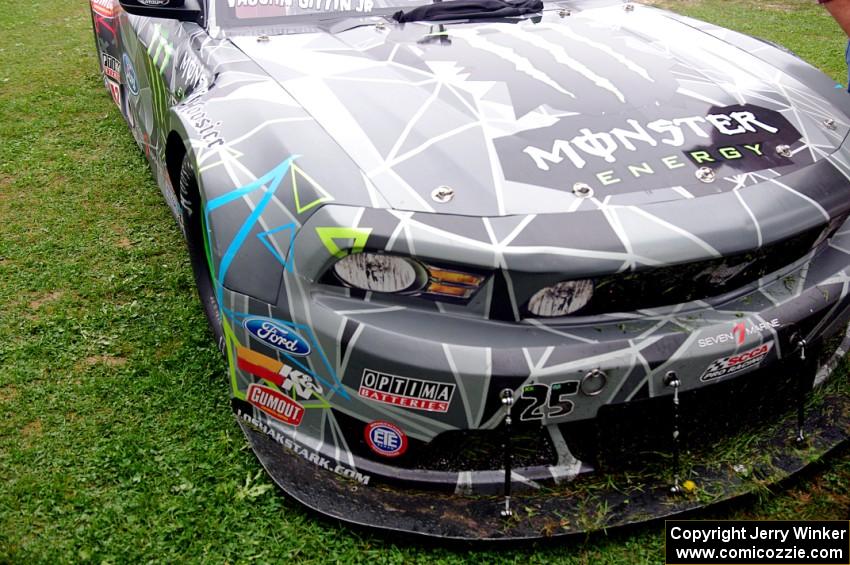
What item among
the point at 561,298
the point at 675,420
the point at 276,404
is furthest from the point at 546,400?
the point at 276,404

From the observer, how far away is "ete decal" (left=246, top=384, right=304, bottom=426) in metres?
2.00

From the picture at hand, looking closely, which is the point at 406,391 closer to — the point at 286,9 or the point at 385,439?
the point at 385,439

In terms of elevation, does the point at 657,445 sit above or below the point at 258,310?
below

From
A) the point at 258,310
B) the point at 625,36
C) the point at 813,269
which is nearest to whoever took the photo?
the point at 258,310

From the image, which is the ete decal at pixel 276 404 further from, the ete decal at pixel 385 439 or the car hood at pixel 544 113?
the car hood at pixel 544 113

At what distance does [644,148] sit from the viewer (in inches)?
80.1

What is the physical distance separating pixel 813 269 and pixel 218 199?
1631mm

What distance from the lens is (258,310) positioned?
1918 mm

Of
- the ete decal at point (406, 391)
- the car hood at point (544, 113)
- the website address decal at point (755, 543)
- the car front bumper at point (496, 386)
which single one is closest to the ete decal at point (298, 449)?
the car front bumper at point (496, 386)

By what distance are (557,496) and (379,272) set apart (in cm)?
74

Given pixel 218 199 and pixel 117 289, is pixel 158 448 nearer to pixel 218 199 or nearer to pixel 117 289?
pixel 218 199

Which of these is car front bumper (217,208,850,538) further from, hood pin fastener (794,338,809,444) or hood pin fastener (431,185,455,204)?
hood pin fastener (431,185,455,204)

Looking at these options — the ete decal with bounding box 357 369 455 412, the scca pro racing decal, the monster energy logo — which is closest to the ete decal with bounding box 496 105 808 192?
the monster energy logo

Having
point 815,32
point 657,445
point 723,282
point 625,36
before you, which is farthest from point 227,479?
point 815,32
